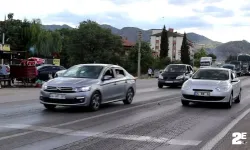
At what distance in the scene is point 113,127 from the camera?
9805 mm

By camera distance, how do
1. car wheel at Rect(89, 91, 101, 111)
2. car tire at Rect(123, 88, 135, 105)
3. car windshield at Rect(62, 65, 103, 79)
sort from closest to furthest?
car wheel at Rect(89, 91, 101, 111) < car windshield at Rect(62, 65, 103, 79) < car tire at Rect(123, 88, 135, 105)

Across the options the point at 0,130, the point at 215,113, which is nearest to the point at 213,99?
the point at 215,113

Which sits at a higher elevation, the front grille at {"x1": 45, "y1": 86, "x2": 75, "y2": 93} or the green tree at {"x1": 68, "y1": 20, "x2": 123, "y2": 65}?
the green tree at {"x1": 68, "y1": 20, "x2": 123, "y2": 65}

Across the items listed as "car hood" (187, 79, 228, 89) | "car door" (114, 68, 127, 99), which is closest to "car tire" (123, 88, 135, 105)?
"car door" (114, 68, 127, 99)

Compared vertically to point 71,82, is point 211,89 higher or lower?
lower

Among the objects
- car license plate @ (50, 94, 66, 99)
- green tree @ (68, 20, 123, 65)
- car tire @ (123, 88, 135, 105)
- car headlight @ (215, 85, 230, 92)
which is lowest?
car tire @ (123, 88, 135, 105)

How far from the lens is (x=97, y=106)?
1289 cm

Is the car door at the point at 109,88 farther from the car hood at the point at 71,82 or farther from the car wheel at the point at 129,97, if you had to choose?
the car wheel at the point at 129,97

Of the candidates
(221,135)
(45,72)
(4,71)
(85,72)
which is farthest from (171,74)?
(221,135)

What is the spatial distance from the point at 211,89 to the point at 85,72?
14.9ft

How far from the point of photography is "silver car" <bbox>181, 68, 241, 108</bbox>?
47.8ft

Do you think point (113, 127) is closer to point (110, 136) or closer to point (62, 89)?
point (110, 136)

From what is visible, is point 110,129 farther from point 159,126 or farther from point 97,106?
point 97,106

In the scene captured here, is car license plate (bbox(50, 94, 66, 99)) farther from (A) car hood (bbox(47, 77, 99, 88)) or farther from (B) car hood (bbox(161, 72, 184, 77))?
(B) car hood (bbox(161, 72, 184, 77))
